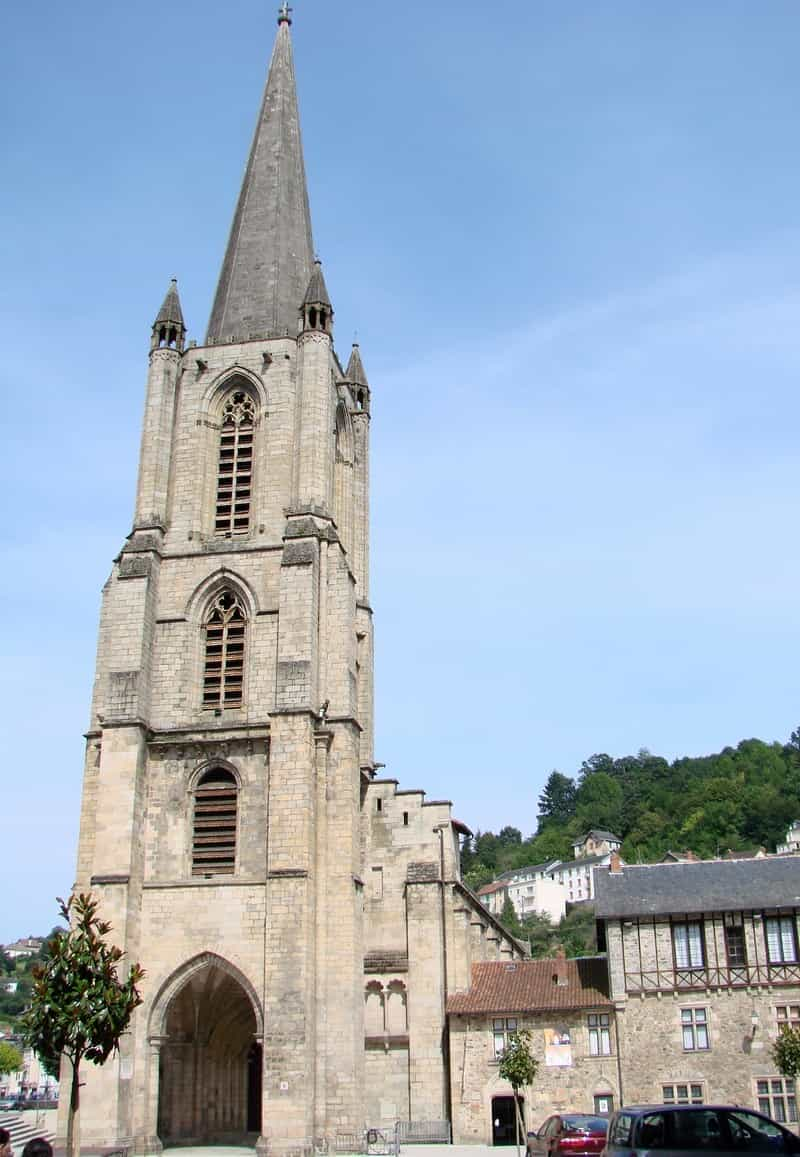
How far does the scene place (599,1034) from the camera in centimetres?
3281

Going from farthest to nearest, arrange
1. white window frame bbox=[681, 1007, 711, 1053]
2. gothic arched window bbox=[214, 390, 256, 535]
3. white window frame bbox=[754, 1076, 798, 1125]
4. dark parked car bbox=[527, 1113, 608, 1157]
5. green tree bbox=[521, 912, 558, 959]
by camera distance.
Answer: green tree bbox=[521, 912, 558, 959]
gothic arched window bbox=[214, 390, 256, 535]
white window frame bbox=[681, 1007, 711, 1053]
white window frame bbox=[754, 1076, 798, 1125]
dark parked car bbox=[527, 1113, 608, 1157]

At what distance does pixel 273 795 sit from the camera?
2947cm

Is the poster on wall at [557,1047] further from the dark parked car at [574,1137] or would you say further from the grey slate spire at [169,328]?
the grey slate spire at [169,328]

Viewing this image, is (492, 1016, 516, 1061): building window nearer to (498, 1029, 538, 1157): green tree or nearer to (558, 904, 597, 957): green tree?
(498, 1029, 538, 1157): green tree

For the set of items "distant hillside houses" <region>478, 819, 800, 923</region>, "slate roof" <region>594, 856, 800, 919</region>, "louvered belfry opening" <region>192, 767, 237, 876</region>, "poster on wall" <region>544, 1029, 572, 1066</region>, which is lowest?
"poster on wall" <region>544, 1029, 572, 1066</region>

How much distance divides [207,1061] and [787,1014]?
1594 cm

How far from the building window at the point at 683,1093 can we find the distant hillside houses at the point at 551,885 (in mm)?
97417

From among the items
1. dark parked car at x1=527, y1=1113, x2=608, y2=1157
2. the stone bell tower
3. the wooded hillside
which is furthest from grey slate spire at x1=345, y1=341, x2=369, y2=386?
the wooded hillside

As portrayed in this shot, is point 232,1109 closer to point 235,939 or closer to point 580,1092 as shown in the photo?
point 235,939

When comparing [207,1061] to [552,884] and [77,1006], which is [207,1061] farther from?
[552,884]

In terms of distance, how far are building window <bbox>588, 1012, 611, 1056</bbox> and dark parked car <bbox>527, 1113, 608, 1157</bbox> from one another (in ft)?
41.3

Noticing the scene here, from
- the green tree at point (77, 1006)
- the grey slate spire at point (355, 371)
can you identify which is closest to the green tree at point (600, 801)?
the grey slate spire at point (355, 371)

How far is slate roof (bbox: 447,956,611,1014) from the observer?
33469mm

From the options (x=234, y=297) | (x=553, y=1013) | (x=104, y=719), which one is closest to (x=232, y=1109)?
(x=553, y=1013)
